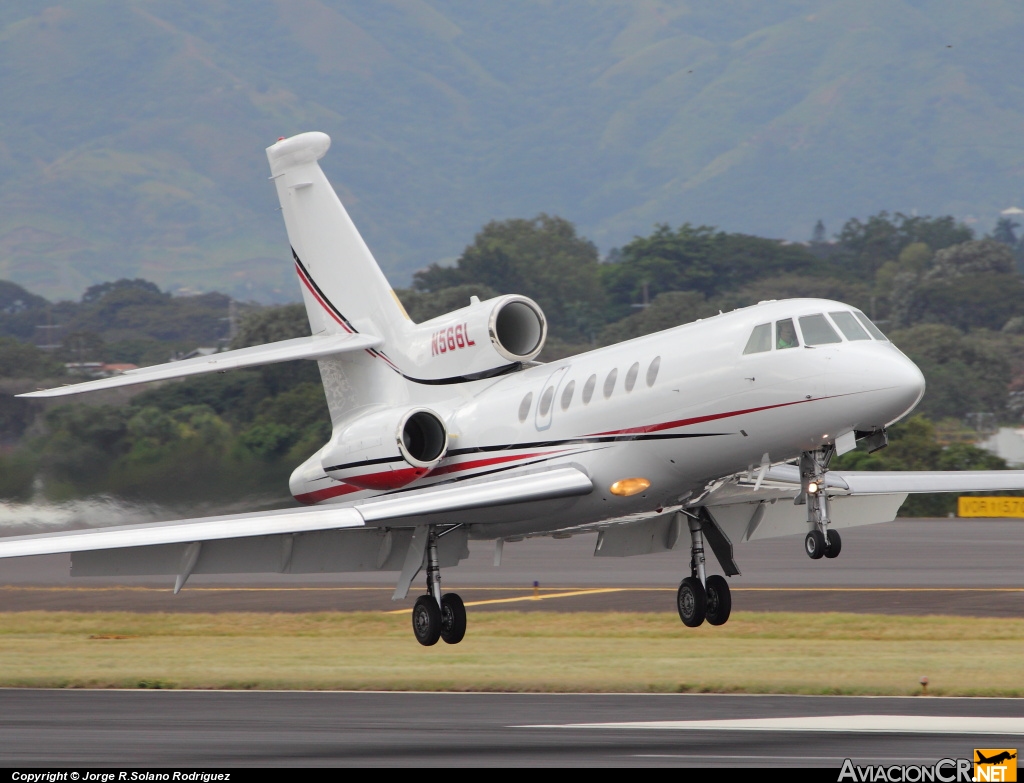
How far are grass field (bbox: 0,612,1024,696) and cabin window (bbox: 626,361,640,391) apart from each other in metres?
5.98

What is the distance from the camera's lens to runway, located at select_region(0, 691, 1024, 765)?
52.5 ft

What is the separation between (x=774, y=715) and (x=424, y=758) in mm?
5879

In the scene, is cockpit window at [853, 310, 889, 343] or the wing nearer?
cockpit window at [853, 310, 889, 343]

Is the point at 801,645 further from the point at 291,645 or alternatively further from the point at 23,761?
the point at 23,761

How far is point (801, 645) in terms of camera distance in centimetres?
2862

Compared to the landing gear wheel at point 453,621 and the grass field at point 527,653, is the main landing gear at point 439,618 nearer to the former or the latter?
the landing gear wheel at point 453,621

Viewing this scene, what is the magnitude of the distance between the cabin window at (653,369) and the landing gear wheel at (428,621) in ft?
15.7

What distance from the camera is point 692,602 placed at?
68.0ft

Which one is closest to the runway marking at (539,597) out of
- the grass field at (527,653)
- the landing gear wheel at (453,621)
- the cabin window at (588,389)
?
the grass field at (527,653)

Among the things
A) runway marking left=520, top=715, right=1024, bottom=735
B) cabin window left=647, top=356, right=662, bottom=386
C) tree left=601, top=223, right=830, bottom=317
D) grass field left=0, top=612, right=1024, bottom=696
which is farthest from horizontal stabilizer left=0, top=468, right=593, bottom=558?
tree left=601, top=223, right=830, bottom=317

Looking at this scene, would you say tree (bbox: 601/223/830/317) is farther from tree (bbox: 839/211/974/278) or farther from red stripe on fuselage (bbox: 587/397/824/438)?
red stripe on fuselage (bbox: 587/397/824/438)

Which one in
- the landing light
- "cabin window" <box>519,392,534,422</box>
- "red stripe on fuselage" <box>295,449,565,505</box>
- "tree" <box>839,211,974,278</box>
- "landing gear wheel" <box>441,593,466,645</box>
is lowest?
"landing gear wheel" <box>441,593,466,645</box>

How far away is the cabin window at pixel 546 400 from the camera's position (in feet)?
66.9

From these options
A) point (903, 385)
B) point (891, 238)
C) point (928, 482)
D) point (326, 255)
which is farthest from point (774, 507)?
point (891, 238)
